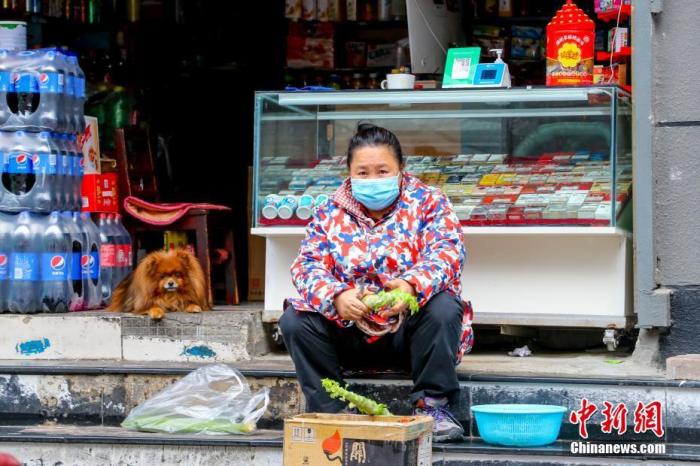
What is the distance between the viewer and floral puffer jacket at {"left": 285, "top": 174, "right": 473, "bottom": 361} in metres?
5.13

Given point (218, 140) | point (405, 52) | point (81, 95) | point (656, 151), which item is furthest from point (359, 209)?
point (218, 140)

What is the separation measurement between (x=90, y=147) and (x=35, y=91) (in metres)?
0.74

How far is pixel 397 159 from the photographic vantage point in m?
5.27

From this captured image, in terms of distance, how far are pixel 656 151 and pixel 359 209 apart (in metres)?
1.36

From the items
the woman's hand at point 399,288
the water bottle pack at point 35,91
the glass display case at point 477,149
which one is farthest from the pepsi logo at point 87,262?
the woman's hand at point 399,288

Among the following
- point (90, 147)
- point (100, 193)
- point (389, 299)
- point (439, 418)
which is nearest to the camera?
point (389, 299)

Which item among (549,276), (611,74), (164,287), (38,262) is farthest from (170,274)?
(611,74)

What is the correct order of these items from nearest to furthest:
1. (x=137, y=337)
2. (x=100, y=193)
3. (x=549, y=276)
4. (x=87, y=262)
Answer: (x=549, y=276) → (x=137, y=337) → (x=87, y=262) → (x=100, y=193)

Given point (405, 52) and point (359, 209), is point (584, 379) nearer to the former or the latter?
point (359, 209)

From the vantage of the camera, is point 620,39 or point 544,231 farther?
point 620,39

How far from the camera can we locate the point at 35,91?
260 inches

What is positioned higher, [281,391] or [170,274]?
[170,274]

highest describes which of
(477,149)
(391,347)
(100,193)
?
(477,149)

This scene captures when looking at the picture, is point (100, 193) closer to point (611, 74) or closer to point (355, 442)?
point (611, 74)
